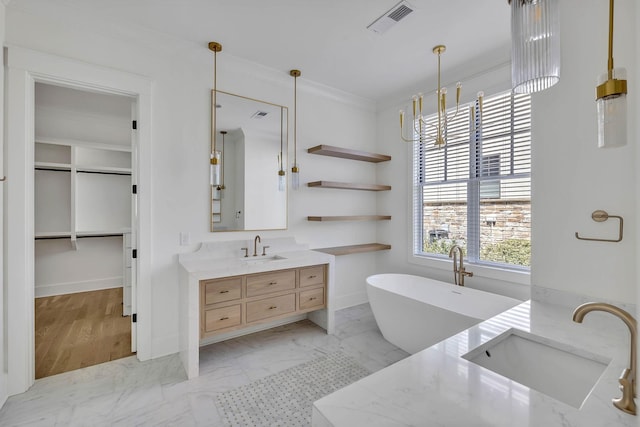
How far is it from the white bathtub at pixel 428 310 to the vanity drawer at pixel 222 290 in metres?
1.29

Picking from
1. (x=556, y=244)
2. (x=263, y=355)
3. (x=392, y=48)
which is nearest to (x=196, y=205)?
(x=263, y=355)

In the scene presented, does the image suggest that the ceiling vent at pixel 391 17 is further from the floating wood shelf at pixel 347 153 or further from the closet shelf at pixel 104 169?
the closet shelf at pixel 104 169

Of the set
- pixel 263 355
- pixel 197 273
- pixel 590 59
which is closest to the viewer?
pixel 590 59

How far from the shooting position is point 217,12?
225 cm

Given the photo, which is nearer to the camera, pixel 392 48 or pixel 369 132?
pixel 392 48

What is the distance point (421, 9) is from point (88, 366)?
3.90 meters

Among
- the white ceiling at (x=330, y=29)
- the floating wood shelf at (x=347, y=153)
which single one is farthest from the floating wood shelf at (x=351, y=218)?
the white ceiling at (x=330, y=29)

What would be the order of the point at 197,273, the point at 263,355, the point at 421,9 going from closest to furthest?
the point at 421,9
the point at 197,273
the point at 263,355

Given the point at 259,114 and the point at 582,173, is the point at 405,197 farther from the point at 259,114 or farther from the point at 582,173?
the point at 582,173

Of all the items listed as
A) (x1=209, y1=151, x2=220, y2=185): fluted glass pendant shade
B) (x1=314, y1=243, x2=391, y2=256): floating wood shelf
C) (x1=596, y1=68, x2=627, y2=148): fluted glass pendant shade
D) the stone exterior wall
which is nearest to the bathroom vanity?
(x1=314, y1=243, x2=391, y2=256): floating wood shelf

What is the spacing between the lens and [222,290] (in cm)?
245

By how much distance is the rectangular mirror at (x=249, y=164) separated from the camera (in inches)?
116

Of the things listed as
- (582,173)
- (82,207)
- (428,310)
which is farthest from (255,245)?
(82,207)

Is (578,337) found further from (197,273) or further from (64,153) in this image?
(64,153)
